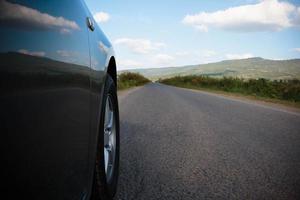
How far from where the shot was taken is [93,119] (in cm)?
174

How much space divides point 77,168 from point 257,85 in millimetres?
25674

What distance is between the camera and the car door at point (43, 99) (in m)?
0.85

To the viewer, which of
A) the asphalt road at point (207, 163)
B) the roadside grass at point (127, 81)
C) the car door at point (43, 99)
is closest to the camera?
the car door at point (43, 99)

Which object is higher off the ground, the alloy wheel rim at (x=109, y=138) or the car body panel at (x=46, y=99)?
the car body panel at (x=46, y=99)

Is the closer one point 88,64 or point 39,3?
point 39,3

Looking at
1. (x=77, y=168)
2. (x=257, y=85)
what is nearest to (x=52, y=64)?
(x=77, y=168)

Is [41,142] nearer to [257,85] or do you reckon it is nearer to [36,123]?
[36,123]

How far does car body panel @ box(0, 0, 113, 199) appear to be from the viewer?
2.80ft

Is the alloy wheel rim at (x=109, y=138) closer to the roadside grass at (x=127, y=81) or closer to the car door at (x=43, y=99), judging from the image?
the car door at (x=43, y=99)

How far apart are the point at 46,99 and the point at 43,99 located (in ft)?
0.09

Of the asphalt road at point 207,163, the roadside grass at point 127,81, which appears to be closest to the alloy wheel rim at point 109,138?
the asphalt road at point 207,163

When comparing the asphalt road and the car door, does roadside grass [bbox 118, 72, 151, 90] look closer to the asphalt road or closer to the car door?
the asphalt road

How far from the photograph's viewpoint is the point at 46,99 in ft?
3.50

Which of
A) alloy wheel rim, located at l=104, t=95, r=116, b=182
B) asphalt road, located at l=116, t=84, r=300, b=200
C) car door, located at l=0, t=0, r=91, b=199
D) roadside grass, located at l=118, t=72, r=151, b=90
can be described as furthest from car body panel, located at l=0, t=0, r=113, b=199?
roadside grass, located at l=118, t=72, r=151, b=90
